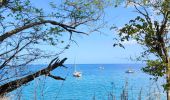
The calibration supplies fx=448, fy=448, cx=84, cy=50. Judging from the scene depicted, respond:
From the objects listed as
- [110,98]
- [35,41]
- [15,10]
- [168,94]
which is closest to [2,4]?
[15,10]

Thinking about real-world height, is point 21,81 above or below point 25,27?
below

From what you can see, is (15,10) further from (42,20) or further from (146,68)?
(146,68)

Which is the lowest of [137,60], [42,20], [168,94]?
[168,94]

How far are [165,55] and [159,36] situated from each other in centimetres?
55

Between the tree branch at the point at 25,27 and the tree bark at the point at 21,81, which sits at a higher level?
the tree branch at the point at 25,27

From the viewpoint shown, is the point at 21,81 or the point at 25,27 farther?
the point at 25,27

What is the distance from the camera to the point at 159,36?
12.2m

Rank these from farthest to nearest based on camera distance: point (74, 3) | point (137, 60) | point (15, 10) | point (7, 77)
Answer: point (137, 60) < point (74, 3) < point (15, 10) < point (7, 77)

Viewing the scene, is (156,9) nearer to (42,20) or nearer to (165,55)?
(165,55)

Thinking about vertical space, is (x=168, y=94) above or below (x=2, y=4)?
below

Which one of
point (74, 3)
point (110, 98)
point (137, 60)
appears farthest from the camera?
point (137, 60)

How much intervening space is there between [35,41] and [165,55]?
3.53 metres

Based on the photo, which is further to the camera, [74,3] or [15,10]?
[74,3]

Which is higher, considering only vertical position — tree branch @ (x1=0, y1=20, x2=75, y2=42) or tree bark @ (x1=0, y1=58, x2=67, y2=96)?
tree branch @ (x1=0, y1=20, x2=75, y2=42)
